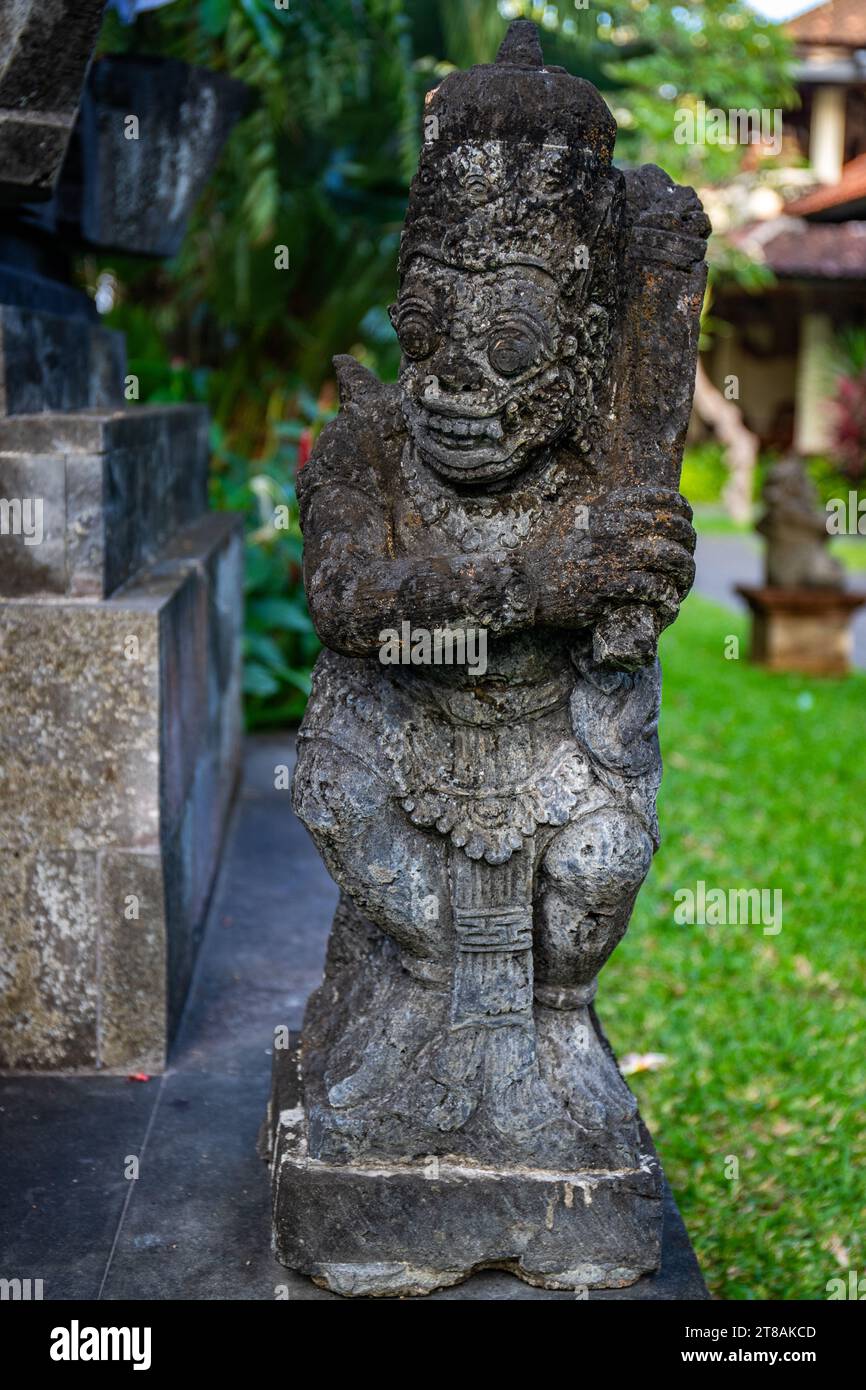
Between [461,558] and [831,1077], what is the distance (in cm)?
237

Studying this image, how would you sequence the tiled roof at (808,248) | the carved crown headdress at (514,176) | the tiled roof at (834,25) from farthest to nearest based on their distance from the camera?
the tiled roof at (834,25)
the tiled roof at (808,248)
the carved crown headdress at (514,176)

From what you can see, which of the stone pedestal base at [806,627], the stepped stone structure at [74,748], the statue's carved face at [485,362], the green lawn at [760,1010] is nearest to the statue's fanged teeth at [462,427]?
the statue's carved face at [485,362]

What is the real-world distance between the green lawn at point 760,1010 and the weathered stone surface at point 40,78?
2.70 metres

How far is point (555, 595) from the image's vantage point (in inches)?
92.3

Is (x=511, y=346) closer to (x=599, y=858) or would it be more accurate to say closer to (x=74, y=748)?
(x=599, y=858)

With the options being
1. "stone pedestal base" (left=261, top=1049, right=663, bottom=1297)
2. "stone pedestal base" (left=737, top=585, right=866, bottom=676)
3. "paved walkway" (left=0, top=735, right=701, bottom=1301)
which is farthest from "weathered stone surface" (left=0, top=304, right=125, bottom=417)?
"stone pedestal base" (left=737, top=585, right=866, bottom=676)

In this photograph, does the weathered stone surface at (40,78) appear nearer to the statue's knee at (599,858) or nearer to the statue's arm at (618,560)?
the statue's arm at (618,560)

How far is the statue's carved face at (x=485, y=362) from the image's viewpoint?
2314 millimetres

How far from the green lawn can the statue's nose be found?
1.94 metres

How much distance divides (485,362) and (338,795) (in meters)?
0.76

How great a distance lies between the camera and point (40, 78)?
10.1ft

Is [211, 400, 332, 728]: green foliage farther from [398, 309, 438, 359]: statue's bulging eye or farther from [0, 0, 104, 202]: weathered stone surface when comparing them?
[398, 309, 438, 359]: statue's bulging eye

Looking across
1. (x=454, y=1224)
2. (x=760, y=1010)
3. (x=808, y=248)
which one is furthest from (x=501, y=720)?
(x=808, y=248)

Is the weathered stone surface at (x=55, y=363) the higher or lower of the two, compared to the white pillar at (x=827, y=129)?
lower
